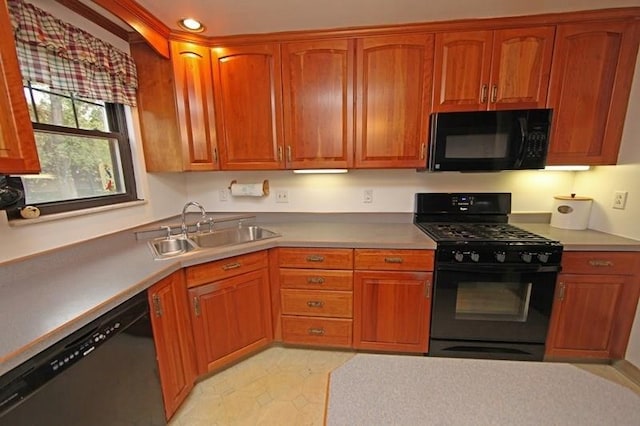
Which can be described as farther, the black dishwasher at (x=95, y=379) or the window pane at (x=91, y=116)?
the window pane at (x=91, y=116)

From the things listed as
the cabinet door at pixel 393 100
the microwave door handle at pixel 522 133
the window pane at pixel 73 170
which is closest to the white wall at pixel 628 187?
the microwave door handle at pixel 522 133

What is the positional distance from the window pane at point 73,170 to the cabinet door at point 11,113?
0.56m

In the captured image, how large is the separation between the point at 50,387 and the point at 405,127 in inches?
84.0

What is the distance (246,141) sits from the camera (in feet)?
6.55

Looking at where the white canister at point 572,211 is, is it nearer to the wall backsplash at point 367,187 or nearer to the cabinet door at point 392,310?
the wall backsplash at point 367,187

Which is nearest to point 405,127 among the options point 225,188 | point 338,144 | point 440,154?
point 440,154

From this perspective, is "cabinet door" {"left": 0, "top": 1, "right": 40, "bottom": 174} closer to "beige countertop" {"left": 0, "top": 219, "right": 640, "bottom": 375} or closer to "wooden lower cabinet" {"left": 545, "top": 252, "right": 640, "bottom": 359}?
"beige countertop" {"left": 0, "top": 219, "right": 640, "bottom": 375}

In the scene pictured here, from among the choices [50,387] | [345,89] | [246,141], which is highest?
[345,89]

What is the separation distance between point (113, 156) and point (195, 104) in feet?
2.18

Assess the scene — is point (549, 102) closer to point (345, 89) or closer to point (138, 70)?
point (345, 89)

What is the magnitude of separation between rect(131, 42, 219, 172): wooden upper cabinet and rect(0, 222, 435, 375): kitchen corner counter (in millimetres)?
623

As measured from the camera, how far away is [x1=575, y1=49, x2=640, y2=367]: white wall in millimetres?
1653

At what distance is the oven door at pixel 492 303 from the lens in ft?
5.49

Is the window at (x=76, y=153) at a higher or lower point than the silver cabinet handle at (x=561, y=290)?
higher
